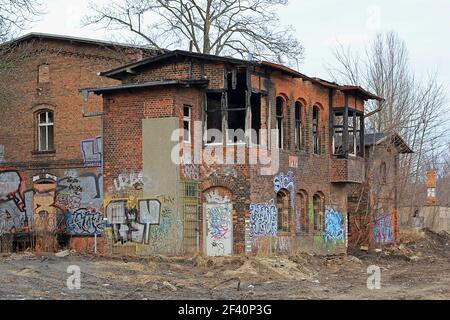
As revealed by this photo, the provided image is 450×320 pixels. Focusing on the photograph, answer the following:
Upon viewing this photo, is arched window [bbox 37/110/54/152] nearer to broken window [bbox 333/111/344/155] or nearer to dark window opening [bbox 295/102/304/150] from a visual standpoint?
dark window opening [bbox 295/102/304/150]

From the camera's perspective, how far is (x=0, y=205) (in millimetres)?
36594

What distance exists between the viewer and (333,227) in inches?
1323

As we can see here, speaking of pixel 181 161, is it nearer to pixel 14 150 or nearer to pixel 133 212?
pixel 133 212

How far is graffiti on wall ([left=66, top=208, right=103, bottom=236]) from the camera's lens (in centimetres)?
→ 3346

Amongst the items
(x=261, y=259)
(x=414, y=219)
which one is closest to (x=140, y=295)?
(x=261, y=259)

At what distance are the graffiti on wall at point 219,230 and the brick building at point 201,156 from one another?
0.04 m

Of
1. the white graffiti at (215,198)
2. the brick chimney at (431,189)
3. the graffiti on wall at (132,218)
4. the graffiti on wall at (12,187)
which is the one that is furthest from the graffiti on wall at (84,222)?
the brick chimney at (431,189)

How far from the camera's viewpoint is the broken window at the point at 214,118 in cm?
2855

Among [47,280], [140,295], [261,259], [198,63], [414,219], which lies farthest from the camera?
[414,219]

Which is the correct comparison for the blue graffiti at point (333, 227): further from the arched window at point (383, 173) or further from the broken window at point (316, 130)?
the arched window at point (383, 173)

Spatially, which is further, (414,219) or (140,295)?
(414,219)

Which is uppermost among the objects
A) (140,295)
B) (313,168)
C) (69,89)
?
(69,89)


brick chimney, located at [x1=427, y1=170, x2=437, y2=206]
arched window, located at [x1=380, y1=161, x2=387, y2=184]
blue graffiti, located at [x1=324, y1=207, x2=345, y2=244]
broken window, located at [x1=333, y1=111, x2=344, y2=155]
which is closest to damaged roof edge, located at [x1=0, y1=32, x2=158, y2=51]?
broken window, located at [x1=333, y1=111, x2=344, y2=155]

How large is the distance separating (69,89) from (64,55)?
1688 millimetres
